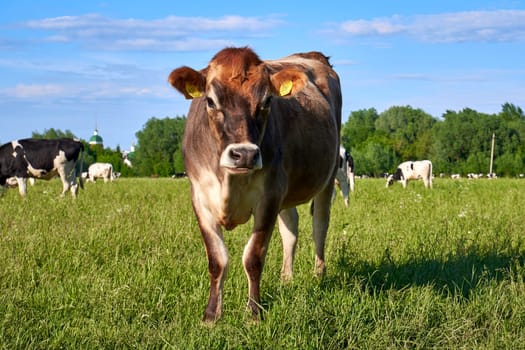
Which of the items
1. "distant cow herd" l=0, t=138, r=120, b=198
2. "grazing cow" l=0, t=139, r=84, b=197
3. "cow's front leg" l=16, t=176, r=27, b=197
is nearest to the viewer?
"cow's front leg" l=16, t=176, r=27, b=197

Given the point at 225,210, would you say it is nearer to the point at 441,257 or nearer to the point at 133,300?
the point at 133,300

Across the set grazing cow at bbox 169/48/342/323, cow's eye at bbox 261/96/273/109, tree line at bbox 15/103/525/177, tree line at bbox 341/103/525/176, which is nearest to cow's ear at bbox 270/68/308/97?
grazing cow at bbox 169/48/342/323

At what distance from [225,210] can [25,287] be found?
1.81m

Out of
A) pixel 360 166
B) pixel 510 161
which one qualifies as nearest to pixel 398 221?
pixel 510 161

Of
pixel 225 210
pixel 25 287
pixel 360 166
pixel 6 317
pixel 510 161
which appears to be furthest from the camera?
pixel 360 166

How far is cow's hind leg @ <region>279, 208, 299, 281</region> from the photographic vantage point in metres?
6.14

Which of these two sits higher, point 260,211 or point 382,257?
point 260,211

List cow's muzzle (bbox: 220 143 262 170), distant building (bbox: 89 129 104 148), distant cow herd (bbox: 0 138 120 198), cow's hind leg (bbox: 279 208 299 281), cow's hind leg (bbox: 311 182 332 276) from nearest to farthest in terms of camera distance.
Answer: cow's muzzle (bbox: 220 143 262 170) → cow's hind leg (bbox: 279 208 299 281) → cow's hind leg (bbox: 311 182 332 276) → distant cow herd (bbox: 0 138 120 198) → distant building (bbox: 89 129 104 148)

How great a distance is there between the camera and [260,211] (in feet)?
15.5

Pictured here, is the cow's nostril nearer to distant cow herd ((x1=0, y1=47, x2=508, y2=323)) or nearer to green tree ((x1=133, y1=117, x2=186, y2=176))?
distant cow herd ((x1=0, y1=47, x2=508, y2=323))

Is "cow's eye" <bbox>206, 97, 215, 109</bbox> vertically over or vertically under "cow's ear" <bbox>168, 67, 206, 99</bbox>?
under

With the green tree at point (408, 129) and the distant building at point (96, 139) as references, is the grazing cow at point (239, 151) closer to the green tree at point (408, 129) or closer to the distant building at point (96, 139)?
the green tree at point (408, 129)

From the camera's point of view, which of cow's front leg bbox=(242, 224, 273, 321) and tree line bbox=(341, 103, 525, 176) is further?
tree line bbox=(341, 103, 525, 176)

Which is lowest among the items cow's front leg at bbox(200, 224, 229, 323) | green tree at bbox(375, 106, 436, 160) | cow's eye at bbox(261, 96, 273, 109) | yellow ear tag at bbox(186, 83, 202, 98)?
cow's front leg at bbox(200, 224, 229, 323)
